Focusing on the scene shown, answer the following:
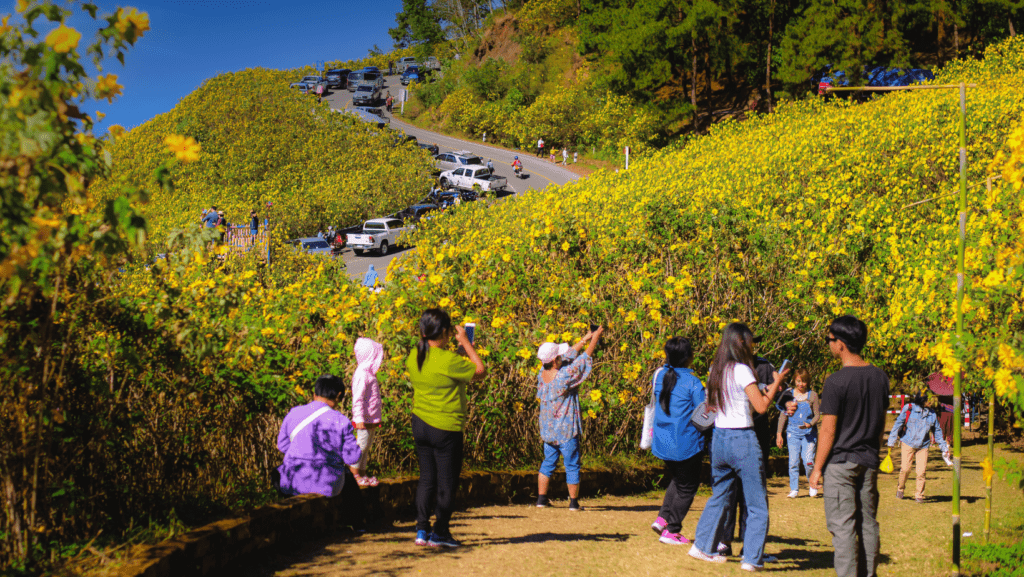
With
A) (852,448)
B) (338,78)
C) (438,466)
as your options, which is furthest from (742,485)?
(338,78)

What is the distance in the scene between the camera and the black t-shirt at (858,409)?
14.4 ft

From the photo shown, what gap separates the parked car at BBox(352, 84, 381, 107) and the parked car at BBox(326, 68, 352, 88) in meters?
9.83

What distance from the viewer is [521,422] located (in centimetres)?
791

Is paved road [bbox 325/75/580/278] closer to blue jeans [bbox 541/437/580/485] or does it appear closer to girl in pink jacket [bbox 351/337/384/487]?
blue jeans [bbox 541/437/580/485]

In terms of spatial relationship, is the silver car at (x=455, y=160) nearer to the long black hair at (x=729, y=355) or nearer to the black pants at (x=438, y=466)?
the black pants at (x=438, y=466)

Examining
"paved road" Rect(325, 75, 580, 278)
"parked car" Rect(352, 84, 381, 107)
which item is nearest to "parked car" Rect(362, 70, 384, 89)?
"parked car" Rect(352, 84, 381, 107)

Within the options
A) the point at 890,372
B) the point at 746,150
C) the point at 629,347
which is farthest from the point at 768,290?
the point at 746,150

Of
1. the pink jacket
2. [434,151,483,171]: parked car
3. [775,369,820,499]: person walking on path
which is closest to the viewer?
the pink jacket

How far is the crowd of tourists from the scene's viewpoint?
446 centimetres

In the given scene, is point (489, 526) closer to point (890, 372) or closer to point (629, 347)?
point (629, 347)

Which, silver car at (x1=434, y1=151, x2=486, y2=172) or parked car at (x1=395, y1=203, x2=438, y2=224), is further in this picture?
silver car at (x1=434, y1=151, x2=486, y2=172)

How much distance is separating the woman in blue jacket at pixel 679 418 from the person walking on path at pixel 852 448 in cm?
98

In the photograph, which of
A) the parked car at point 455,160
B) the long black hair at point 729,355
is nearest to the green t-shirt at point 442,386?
the long black hair at point 729,355

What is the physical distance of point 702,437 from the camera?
212 inches
